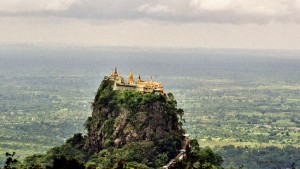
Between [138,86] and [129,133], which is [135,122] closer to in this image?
[129,133]

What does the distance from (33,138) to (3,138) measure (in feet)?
20.9

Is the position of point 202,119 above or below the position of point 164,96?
below

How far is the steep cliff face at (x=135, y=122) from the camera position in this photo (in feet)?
228

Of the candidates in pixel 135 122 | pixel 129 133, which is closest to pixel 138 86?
pixel 135 122

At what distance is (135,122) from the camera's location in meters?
70.6

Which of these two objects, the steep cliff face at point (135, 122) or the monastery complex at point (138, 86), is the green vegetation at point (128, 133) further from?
the monastery complex at point (138, 86)

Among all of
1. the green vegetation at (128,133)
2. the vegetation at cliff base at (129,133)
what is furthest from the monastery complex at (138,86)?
the vegetation at cliff base at (129,133)

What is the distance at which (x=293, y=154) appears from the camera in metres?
118

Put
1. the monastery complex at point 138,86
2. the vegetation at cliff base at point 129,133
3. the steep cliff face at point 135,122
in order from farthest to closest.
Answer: the monastery complex at point 138,86 < the steep cliff face at point 135,122 < the vegetation at cliff base at point 129,133

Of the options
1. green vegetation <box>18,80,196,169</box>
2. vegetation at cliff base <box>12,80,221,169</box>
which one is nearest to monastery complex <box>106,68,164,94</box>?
green vegetation <box>18,80,196,169</box>

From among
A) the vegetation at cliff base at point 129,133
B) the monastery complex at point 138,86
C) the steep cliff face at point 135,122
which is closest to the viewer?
the vegetation at cliff base at point 129,133

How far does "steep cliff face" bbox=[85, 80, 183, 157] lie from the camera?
69.4 metres

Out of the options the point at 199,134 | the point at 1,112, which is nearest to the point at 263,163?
the point at 199,134

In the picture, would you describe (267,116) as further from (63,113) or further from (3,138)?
(3,138)
